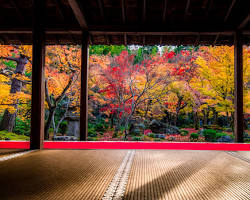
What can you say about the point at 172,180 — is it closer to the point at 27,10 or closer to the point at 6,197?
the point at 6,197

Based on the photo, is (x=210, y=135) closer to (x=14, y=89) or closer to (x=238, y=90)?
(x=238, y=90)

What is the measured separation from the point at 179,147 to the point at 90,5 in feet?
10.0

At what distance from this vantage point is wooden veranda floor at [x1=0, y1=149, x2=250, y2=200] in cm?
120

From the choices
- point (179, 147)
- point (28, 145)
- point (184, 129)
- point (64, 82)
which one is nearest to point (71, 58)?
point (64, 82)

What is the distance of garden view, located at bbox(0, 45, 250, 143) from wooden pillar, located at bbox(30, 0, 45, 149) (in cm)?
348

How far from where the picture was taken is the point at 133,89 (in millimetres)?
6996

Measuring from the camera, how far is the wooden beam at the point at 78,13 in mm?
2629

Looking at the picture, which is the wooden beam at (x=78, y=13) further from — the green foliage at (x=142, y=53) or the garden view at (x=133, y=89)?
the green foliage at (x=142, y=53)

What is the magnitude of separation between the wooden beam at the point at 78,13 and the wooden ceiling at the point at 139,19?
2cm

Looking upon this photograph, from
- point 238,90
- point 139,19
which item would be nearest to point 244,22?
point 238,90

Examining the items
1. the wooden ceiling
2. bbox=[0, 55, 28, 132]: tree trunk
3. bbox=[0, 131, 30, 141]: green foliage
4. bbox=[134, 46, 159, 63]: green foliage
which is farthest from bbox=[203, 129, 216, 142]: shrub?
bbox=[0, 55, 28, 132]: tree trunk

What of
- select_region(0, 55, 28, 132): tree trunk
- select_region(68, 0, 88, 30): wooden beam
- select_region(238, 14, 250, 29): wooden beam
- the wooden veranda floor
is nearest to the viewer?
the wooden veranda floor

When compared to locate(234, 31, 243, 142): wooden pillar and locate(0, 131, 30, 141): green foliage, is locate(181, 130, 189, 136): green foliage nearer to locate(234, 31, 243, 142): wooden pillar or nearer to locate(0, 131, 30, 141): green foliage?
locate(234, 31, 243, 142): wooden pillar

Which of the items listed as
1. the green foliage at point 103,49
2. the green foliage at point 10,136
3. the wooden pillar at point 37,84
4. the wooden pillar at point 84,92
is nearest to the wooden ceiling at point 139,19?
the wooden pillar at point 84,92
